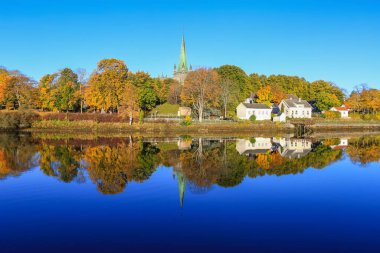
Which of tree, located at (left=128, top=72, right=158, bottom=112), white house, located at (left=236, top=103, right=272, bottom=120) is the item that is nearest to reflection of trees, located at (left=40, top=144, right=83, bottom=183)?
tree, located at (left=128, top=72, right=158, bottom=112)

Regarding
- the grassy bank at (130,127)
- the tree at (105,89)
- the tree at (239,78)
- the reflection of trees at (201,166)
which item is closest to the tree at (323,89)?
the tree at (239,78)

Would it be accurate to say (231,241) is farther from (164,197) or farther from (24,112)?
(24,112)

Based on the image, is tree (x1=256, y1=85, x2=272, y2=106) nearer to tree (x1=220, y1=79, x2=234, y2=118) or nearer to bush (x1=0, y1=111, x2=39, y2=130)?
tree (x1=220, y1=79, x2=234, y2=118)

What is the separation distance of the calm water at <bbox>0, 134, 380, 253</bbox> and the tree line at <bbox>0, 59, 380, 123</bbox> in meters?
34.5

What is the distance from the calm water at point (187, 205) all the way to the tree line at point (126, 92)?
34524 millimetres

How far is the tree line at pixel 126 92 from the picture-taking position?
58312mm

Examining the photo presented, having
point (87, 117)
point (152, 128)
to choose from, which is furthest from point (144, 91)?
point (152, 128)

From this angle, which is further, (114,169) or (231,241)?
(114,169)

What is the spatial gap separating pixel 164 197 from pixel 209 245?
18.3ft

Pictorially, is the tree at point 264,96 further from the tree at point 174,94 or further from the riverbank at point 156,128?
the tree at point 174,94

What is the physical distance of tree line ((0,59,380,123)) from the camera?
58312mm

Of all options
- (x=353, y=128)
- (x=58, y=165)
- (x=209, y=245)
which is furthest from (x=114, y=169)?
(x=353, y=128)

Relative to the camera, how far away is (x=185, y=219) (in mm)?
11695

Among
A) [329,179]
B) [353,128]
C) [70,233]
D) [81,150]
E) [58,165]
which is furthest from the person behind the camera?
[353,128]
